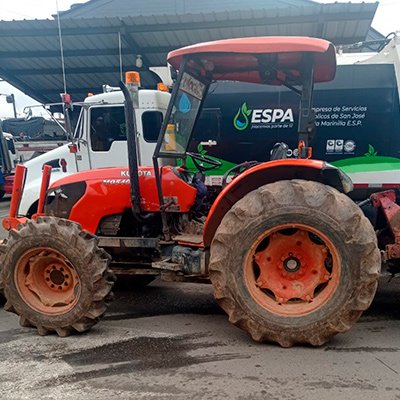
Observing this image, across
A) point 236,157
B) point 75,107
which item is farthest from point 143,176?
point 75,107

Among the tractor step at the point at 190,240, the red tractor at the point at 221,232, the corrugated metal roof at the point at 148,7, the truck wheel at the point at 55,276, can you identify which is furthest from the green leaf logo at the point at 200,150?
the corrugated metal roof at the point at 148,7

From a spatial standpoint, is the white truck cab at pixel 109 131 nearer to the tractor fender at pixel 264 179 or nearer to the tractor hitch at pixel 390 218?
the tractor fender at pixel 264 179

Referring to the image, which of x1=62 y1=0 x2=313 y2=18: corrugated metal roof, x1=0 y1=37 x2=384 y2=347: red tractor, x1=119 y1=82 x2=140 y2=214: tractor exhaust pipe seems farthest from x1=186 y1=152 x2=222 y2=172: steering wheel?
x1=62 y1=0 x2=313 y2=18: corrugated metal roof

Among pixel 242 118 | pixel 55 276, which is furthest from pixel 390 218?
pixel 242 118

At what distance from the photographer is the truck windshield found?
361cm

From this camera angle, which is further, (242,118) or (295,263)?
(242,118)

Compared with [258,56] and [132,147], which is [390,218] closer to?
[258,56]

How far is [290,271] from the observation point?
3.36 m

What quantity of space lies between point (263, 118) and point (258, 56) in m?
3.25

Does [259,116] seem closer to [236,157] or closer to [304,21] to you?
[236,157]

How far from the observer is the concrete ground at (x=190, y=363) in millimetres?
2738

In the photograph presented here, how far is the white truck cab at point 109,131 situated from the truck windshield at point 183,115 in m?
3.12

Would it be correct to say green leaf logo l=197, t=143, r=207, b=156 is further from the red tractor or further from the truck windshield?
the truck windshield

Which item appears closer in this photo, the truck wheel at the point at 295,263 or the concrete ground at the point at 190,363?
the concrete ground at the point at 190,363
